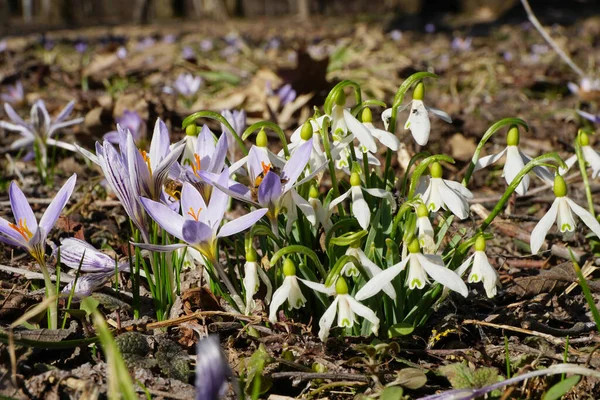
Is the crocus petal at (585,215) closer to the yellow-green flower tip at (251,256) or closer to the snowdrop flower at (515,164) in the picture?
the snowdrop flower at (515,164)

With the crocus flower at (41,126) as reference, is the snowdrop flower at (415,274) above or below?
below

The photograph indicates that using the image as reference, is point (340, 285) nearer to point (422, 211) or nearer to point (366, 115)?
point (422, 211)

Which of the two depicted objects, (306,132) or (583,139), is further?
(583,139)

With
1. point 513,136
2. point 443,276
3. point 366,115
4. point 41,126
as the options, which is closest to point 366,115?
point 366,115

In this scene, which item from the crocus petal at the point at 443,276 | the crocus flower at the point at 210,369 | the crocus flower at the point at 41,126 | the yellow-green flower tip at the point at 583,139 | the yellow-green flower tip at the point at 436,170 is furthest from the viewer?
the crocus flower at the point at 41,126

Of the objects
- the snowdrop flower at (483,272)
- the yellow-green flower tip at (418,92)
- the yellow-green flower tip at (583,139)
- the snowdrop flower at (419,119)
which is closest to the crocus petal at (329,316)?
the snowdrop flower at (483,272)

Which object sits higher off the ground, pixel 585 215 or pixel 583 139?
pixel 583 139

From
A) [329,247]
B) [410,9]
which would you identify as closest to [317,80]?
[329,247]
